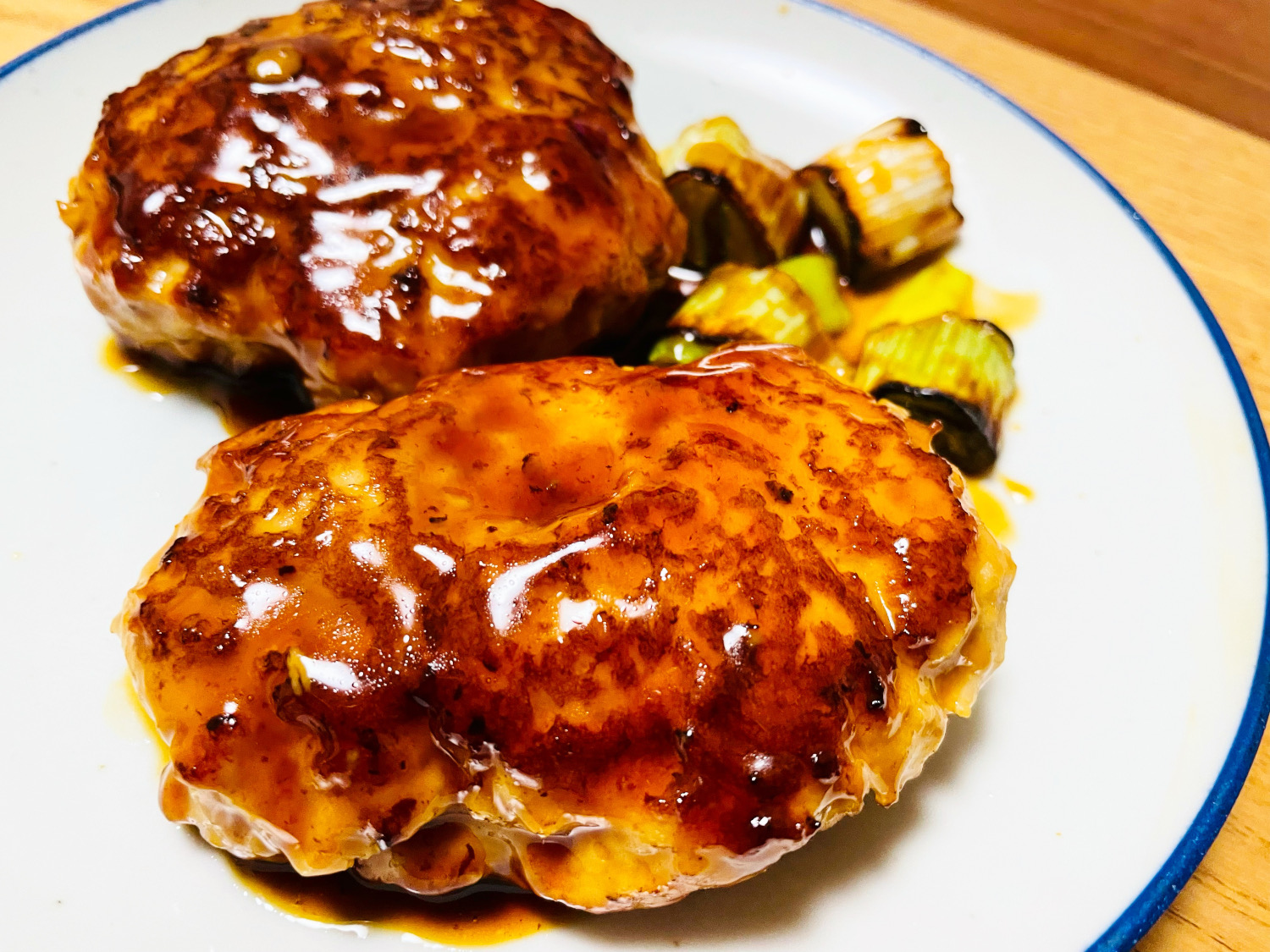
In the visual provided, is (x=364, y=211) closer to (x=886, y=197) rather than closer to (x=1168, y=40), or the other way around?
(x=886, y=197)

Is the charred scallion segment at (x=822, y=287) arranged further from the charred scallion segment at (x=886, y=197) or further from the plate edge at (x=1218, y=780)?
the plate edge at (x=1218, y=780)

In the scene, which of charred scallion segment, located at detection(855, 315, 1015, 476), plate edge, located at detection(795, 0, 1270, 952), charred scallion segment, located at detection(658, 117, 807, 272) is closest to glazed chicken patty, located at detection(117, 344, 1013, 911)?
plate edge, located at detection(795, 0, 1270, 952)

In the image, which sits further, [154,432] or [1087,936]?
[154,432]

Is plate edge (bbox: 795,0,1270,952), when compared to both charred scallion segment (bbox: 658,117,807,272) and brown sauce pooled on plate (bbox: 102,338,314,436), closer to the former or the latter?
charred scallion segment (bbox: 658,117,807,272)

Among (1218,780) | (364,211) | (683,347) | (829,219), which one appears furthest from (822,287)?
(1218,780)

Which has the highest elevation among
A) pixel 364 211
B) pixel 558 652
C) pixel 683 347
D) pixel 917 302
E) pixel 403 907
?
pixel 364 211

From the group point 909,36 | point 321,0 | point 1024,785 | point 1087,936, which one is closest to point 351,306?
point 321,0

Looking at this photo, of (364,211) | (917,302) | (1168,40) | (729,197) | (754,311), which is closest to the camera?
(364,211)

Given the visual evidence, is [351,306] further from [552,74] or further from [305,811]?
[305,811]
